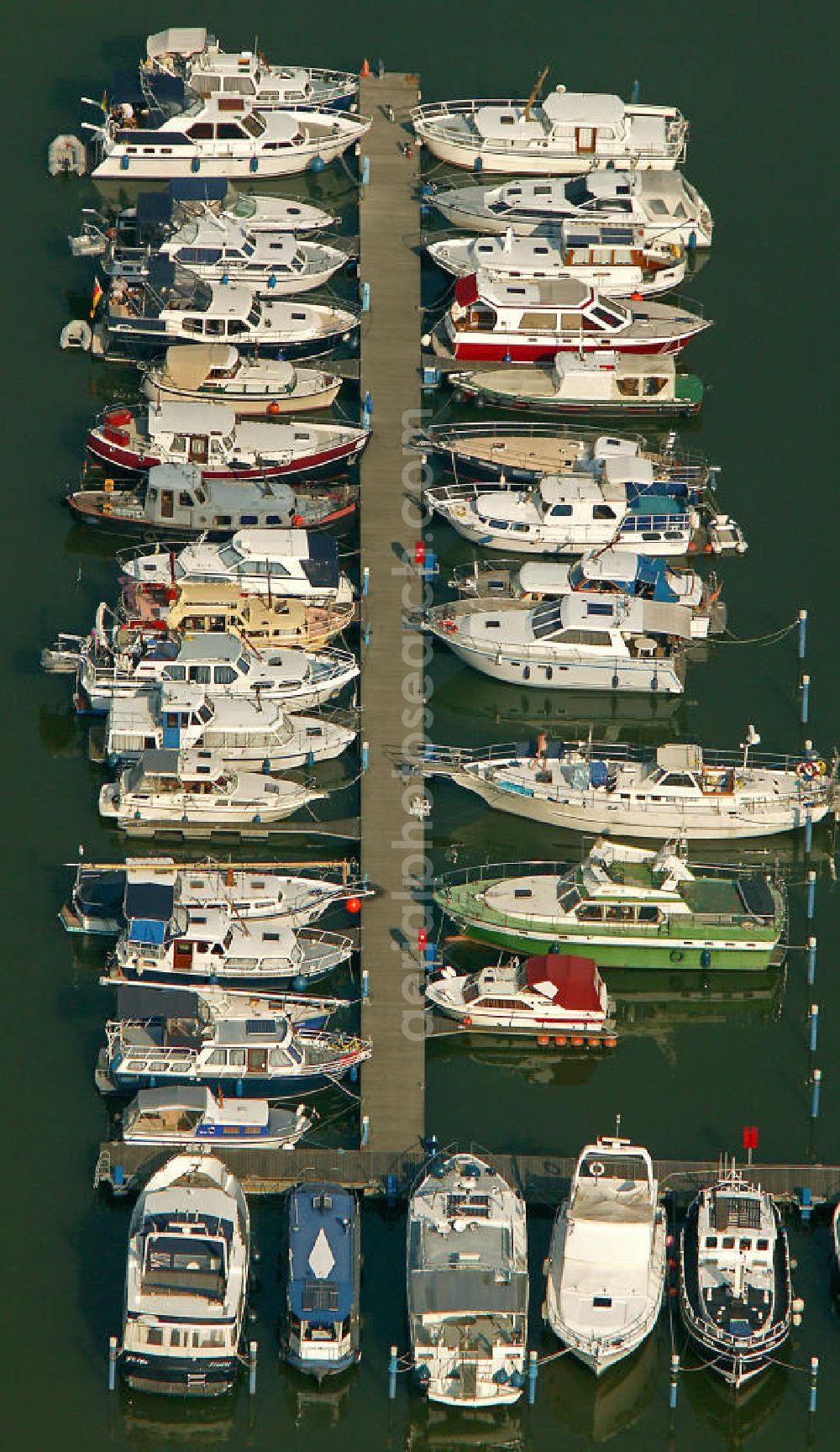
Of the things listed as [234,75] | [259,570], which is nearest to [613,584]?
[259,570]

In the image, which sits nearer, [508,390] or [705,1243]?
[705,1243]

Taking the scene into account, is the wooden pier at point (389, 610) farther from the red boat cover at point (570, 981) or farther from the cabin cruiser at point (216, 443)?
the red boat cover at point (570, 981)

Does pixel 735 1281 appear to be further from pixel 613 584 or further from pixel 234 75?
pixel 234 75

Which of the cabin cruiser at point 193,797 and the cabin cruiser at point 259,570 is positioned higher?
the cabin cruiser at point 259,570

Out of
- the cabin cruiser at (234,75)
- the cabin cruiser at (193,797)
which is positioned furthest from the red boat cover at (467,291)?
the cabin cruiser at (193,797)

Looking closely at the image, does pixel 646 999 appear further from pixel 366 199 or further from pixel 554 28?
pixel 554 28

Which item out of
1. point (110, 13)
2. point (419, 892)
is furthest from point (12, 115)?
point (419, 892)

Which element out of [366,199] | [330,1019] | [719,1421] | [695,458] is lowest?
[719,1421]
